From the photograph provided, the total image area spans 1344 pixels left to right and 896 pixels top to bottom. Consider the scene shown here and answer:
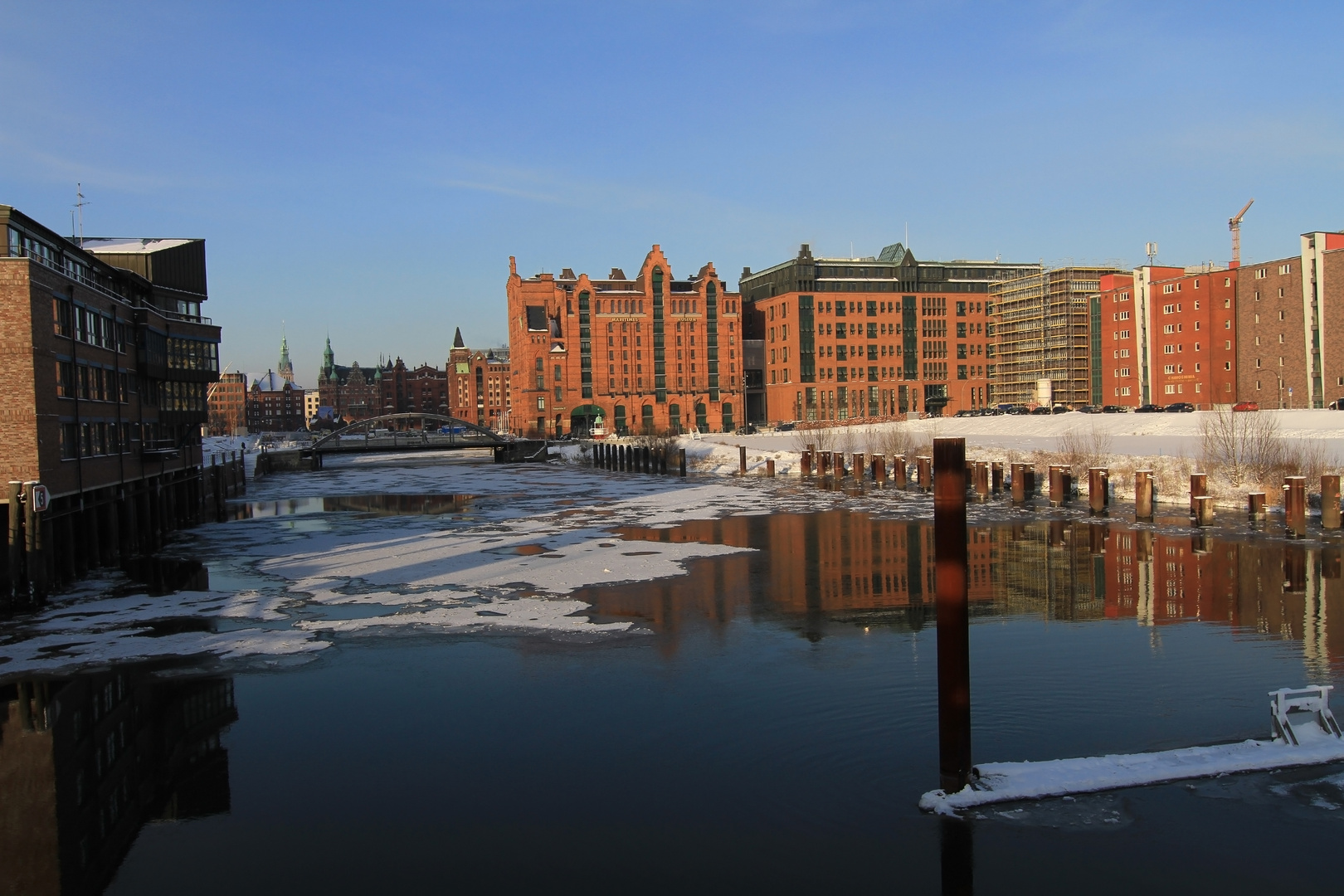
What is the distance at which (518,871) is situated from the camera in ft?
30.1

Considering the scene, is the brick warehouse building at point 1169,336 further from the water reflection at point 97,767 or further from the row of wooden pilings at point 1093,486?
the water reflection at point 97,767

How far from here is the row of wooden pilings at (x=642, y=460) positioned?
68.4m

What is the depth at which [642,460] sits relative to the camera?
239 ft

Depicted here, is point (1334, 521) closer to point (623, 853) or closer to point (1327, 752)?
point (1327, 752)

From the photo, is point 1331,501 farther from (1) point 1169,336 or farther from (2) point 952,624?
(1) point 1169,336

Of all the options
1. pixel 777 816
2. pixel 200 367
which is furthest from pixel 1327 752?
pixel 200 367

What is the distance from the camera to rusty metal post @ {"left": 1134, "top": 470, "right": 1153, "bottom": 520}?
32338mm

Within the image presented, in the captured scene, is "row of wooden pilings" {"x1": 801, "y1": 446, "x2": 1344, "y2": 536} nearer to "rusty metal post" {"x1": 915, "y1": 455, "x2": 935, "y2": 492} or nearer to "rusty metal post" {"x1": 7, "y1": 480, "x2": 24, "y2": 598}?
"rusty metal post" {"x1": 915, "y1": 455, "x2": 935, "y2": 492}

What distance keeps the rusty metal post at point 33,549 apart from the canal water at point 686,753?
701cm

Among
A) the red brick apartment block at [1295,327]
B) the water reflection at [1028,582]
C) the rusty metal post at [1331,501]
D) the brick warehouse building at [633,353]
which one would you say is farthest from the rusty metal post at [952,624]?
the brick warehouse building at [633,353]

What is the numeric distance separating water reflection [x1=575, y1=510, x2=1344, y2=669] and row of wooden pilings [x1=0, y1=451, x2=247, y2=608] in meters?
12.5

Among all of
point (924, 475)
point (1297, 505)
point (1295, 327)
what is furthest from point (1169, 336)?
point (1297, 505)

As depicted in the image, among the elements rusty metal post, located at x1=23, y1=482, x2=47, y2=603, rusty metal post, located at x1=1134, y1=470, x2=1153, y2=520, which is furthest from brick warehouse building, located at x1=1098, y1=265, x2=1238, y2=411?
rusty metal post, located at x1=23, y1=482, x2=47, y2=603

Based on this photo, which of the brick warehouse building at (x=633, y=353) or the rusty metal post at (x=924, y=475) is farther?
the brick warehouse building at (x=633, y=353)
